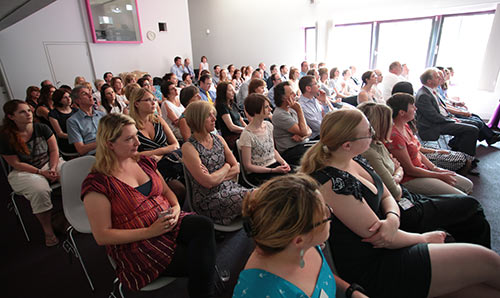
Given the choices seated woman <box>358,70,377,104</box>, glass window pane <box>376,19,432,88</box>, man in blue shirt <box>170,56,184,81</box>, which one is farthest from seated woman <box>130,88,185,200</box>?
glass window pane <box>376,19,432,88</box>

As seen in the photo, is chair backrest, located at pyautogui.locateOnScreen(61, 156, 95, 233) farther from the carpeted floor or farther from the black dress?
the black dress

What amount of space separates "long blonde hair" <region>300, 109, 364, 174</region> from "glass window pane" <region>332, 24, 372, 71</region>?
9286 mm

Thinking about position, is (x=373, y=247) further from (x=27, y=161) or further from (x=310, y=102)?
(x=27, y=161)

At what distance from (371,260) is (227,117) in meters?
2.43

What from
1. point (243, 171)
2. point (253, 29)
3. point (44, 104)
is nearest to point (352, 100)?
point (243, 171)

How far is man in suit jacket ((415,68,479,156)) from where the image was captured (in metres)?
3.59

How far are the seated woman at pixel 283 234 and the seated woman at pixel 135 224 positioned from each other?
0.72 meters

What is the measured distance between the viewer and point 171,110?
11.3 feet

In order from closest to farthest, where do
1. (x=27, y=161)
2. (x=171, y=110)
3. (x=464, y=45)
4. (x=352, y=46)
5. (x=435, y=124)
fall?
(x=27, y=161)
(x=171, y=110)
(x=435, y=124)
(x=464, y=45)
(x=352, y=46)

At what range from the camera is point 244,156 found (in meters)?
2.31

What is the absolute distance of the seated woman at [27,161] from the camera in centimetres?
238

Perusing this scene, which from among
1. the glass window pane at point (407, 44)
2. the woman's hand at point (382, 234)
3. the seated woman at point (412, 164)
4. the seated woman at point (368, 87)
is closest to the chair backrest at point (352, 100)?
the seated woman at point (368, 87)

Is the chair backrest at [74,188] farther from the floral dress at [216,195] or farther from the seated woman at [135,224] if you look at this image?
the floral dress at [216,195]

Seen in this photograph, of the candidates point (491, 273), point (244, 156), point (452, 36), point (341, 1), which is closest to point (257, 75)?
point (341, 1)
